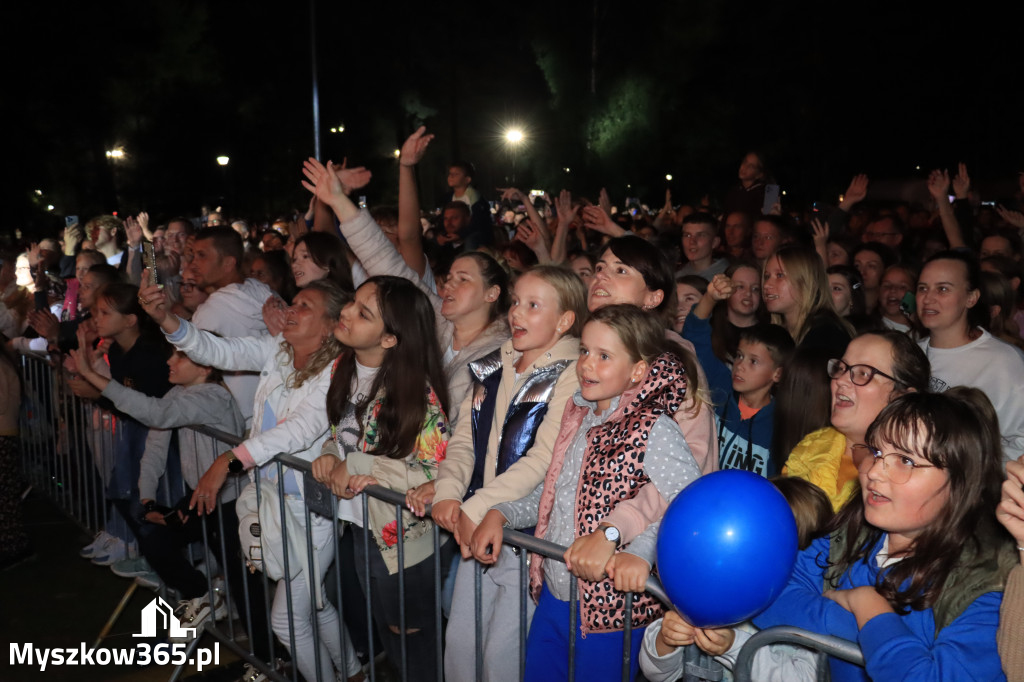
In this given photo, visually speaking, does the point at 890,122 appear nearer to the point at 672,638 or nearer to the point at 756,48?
the point at 756,48

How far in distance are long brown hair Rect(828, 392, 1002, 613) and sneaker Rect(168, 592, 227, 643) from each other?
150 inches

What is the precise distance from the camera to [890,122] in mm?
25828

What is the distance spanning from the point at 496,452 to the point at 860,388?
1465mm

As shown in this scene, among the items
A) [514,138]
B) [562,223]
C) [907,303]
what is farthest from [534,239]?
[514,138]

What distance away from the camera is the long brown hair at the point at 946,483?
2.28 meters

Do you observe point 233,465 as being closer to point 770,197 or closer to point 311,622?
point 311,622

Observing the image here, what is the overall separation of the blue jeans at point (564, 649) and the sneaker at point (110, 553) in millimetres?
4039

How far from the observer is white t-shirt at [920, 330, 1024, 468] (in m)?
4.26

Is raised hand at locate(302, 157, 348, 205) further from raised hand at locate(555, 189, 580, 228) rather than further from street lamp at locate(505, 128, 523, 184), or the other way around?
street lamp at locate(505, 128, 523, 184)

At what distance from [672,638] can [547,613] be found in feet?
2.44

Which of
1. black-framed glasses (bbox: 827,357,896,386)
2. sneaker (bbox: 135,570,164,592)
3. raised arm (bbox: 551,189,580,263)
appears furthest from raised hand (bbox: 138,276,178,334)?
raised arm (bbox: 551,189,580,263)

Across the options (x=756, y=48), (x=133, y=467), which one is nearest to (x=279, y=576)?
(x=133, y=467)

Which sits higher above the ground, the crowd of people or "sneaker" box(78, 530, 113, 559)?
the crowd of people

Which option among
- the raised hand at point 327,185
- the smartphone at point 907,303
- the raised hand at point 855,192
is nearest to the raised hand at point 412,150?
the raised hand at point 327,185
